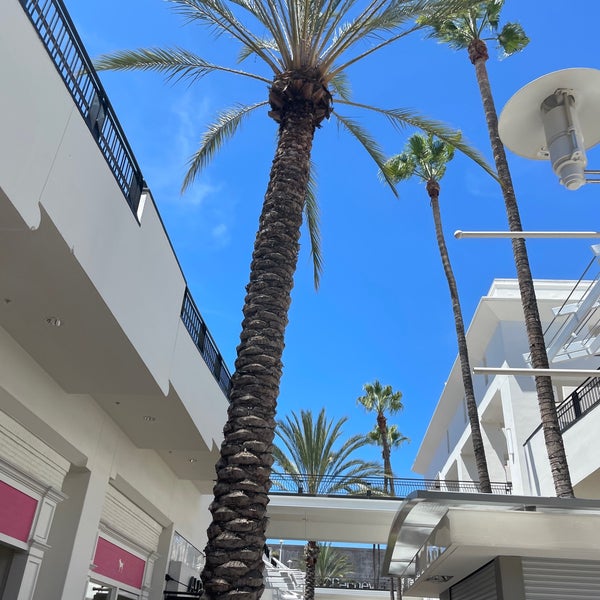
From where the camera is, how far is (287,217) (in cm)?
942

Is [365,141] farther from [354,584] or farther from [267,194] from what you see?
[354,584]

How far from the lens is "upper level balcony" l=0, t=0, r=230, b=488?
604 cm

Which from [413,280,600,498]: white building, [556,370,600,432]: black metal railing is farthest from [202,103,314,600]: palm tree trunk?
[556,370,600,432]: black metal railing

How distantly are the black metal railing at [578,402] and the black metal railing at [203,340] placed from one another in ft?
30.5

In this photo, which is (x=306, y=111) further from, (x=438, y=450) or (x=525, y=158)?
(x=438, y=450)

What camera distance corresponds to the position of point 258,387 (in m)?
7.88

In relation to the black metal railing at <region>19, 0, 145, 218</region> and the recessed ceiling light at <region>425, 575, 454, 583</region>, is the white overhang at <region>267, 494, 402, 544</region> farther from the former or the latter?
the black metal railing at <region>19, 0, 145, 218</region>

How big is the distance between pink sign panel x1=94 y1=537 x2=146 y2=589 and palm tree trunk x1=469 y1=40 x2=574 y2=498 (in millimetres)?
9848

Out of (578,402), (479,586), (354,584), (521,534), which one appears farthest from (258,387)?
(354,584)

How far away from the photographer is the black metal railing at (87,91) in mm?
7000

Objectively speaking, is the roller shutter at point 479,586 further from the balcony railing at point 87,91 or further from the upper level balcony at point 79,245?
the balcony railing at point 87,91

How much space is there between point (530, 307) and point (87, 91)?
12.4m

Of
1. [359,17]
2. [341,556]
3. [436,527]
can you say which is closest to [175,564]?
[436,527]

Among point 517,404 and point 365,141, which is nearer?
→ point 365,141
